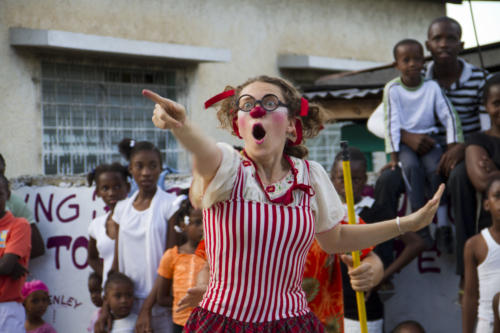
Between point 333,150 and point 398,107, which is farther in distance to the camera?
point 333,150

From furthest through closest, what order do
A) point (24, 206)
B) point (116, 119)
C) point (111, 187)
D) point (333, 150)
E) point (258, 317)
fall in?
point (333, 150)
point (116, 119)
point (24, 206)
point (111, 187)
point (258, 317)

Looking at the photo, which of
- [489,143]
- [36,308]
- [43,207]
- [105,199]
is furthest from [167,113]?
[43,207]

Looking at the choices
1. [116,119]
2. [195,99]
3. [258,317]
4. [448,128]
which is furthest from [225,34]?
[258,317]

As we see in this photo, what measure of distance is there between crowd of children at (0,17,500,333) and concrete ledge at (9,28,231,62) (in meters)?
4.30

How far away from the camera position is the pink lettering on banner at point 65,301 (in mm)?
5836

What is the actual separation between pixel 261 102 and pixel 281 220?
1.47 ft

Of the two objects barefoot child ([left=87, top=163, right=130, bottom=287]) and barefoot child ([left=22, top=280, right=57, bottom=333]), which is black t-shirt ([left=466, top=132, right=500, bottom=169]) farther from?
barefoot child ([left=22, top=280, right=57, bottom=333])

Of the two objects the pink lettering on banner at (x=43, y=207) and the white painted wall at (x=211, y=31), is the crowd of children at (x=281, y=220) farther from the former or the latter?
the white painted wall at (x=211, y=31)

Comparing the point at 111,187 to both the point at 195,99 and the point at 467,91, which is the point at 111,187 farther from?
the point at 195,99

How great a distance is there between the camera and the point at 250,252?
95.7 inches

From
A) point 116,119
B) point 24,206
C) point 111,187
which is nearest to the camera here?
point 111,187

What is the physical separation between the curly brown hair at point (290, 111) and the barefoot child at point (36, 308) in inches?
132

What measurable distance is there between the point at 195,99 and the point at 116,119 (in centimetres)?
138

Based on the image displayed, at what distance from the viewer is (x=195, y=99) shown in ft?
37.0
